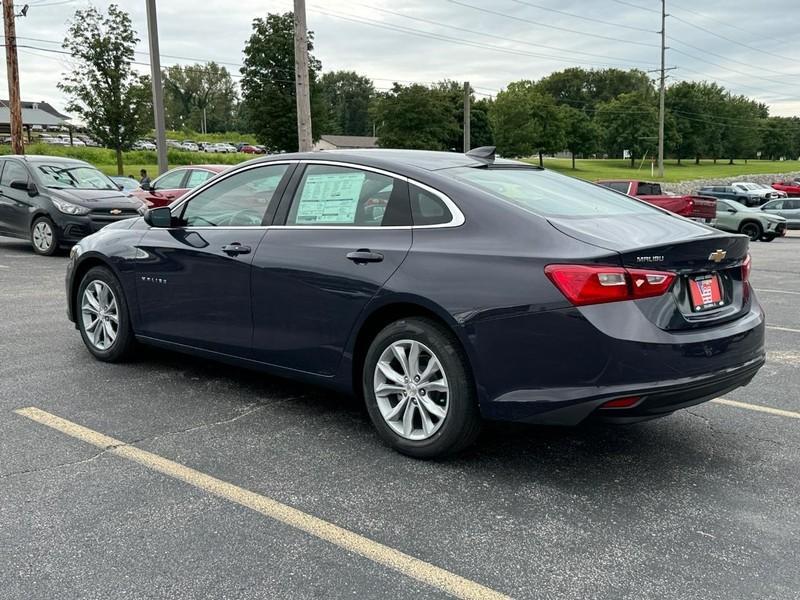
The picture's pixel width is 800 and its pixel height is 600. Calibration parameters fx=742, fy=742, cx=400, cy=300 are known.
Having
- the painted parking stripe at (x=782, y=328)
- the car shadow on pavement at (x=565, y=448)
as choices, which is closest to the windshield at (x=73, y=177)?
the car shadow on pavement at (x=565, y=448)

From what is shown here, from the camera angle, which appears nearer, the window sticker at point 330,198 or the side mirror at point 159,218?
the window sticker at point 330,198

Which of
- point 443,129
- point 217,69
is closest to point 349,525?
point 443,129

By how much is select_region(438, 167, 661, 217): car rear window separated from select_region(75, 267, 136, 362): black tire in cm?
277

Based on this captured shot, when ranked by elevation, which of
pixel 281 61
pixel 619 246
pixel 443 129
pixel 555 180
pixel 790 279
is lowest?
pixel 790 279

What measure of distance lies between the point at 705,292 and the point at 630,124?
95.3 metres

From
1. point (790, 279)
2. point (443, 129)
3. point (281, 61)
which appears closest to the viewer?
point (790, 279)

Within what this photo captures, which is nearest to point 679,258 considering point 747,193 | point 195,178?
point 195,178

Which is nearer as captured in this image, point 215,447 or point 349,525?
point 349,525

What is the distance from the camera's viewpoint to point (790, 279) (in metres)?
12.4

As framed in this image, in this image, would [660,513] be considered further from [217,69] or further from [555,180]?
[217,69]

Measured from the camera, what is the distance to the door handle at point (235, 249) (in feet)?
15.1

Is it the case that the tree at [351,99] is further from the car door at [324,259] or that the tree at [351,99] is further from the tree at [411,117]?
the car door at [324,259]

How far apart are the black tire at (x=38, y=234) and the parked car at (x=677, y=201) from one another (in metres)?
15.6

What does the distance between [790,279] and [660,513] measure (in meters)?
10.6
